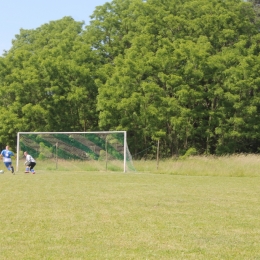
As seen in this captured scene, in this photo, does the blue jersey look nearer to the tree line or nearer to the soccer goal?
the soccer goal

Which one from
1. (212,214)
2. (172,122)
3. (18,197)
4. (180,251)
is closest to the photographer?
(180,251)

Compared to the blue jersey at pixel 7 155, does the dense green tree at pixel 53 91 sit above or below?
above

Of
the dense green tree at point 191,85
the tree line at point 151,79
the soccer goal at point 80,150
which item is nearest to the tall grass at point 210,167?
the soccer goal at point 80,150

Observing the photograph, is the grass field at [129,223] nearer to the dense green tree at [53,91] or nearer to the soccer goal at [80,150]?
the soccer goal at [80,150]

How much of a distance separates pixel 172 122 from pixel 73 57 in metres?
12.4

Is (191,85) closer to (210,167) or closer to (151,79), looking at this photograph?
(151,79)

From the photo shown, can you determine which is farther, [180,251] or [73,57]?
[73,57]

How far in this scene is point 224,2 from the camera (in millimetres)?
49625

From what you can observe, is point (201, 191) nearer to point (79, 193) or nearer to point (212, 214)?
point (79, 193)

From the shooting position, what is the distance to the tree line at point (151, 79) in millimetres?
43594

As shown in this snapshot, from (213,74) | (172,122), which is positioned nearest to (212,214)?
(172,122)

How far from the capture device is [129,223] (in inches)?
430

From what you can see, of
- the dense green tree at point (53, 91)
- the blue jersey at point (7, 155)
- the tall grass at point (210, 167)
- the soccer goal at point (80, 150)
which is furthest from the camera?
the dense green tree at point (53, 91)

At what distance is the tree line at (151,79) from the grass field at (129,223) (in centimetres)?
2467
